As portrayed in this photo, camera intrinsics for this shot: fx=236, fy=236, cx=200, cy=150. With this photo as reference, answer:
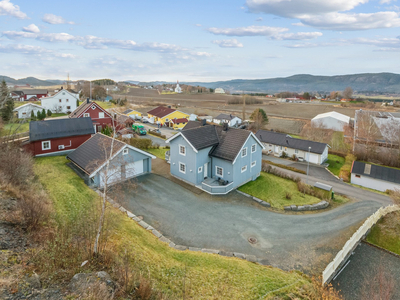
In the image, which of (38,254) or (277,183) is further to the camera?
(277,183)

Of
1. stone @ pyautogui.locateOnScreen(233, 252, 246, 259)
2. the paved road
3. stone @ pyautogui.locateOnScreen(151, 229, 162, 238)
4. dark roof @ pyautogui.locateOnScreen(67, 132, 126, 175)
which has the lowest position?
the paved road

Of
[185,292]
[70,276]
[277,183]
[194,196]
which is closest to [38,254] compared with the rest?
[70,276]

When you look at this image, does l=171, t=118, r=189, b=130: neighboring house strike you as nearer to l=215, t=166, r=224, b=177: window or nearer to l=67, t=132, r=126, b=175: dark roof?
l=67, t=132, r=126, b=175: dark roof

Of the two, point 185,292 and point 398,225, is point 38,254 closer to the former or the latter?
point 185,292

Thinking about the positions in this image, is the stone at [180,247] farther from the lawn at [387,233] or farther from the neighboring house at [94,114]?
the neighboring house at [94,114]

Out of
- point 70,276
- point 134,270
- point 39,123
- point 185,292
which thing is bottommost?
point 185,292

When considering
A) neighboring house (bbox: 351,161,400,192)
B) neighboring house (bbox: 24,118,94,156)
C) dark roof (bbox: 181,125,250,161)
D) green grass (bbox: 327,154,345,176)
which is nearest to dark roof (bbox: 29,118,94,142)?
neighboring house (bbox: 24,118,94,156)
